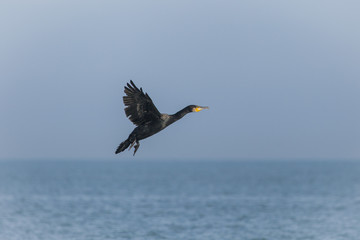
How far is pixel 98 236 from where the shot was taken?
150 ft

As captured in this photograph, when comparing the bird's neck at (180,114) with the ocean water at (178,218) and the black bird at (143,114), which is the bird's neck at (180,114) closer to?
the black bird at (143,114)

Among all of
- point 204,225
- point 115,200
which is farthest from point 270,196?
point 204,225

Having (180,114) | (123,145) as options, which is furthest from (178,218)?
(123,145)

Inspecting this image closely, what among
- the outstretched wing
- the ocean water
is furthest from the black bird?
the ocean water

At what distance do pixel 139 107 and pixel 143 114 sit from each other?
0.21 m

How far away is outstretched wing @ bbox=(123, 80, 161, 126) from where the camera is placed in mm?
16719

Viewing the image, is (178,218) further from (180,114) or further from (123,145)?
(123,145)

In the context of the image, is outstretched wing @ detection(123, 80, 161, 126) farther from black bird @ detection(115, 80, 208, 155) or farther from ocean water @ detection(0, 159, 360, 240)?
ocean water @ detection(0, 159, 360, 240)

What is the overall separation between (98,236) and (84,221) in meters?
9.30

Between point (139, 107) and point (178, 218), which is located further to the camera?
point (178, 218)

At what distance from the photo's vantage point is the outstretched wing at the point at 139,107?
16.7 m

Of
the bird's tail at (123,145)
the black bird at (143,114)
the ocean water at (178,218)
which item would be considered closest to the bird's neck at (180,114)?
the black bird at (143,114)

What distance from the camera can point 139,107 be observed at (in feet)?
55.2

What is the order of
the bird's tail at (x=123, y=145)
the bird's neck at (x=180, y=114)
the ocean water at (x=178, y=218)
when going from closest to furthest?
the bird's tail at (x=123, y=145), the bird's neck at (x=180, y=114), the ocean water at (x=178, y=218)
